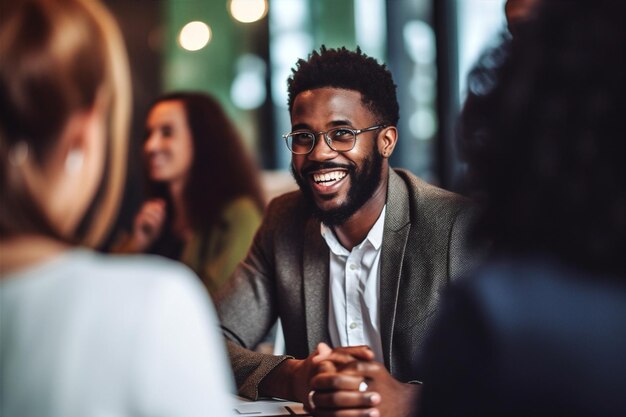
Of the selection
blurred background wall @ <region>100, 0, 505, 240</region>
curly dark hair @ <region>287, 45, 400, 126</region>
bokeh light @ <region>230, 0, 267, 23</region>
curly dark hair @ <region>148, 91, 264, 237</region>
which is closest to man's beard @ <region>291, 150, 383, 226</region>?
curly dark hair @ <region>287, 45, 400, 126</region>

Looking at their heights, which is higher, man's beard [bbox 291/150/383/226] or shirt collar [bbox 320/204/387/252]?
man's beard [bbox 291/150/383/226]

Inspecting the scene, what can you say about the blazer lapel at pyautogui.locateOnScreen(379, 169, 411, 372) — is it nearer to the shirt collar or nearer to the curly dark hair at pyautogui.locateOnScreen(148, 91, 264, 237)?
the shirt collar

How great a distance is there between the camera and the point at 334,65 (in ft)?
8.07

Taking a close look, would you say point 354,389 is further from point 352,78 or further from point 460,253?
point 352,78

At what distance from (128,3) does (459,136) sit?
5.25m

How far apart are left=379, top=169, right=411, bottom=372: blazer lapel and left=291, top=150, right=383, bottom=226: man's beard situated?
6cm

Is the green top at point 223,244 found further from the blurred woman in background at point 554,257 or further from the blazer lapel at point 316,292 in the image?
the blurred woman in background at point 554,257

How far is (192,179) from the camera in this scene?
4.02m

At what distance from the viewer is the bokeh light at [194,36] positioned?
6117 mm

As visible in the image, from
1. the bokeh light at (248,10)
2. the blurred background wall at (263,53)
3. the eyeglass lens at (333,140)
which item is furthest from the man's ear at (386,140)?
the bokeh light at (248,10)

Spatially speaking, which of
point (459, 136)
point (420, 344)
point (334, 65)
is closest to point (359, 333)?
point (420, 344)

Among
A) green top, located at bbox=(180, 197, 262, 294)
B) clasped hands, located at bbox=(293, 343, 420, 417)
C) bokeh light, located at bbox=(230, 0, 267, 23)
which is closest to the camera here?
clasped hands, located at bbox=(293, 343, 420, 417)

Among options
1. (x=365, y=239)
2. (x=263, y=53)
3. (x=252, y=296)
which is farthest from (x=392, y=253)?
(x=263, y=53)

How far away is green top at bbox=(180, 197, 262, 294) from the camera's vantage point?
3.62 meters
